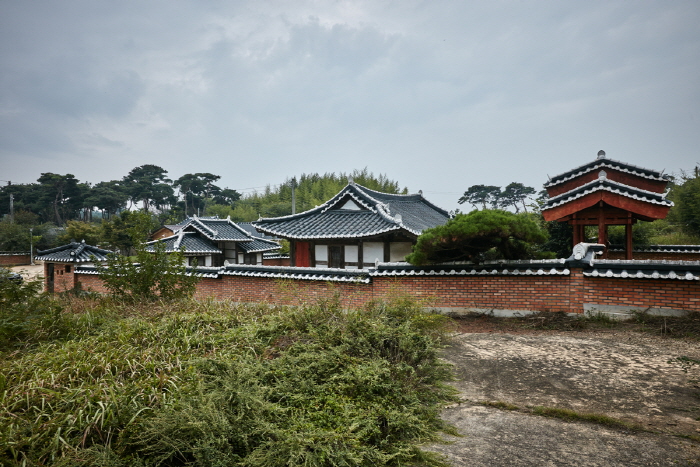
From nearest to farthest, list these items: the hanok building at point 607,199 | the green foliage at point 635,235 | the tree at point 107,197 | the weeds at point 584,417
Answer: the weeds at point 584,417 < the hanok building at point 607,199 < the green foliage at point 635,235 < the tree at point 107,197

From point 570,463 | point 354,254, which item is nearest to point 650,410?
point 570,463

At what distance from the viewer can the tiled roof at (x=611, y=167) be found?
11086 millimetres

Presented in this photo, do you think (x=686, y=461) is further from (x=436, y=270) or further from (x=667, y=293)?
(x=436, y=270)

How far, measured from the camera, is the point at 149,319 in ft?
18.5

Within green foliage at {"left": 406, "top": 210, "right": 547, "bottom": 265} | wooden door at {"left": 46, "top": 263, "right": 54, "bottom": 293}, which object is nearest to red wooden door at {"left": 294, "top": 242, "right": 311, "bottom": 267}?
A: green foliage at {"left": 406, "top": 210, "right": 547, "bottom": 265}

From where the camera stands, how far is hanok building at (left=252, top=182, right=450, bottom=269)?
13.0 metres

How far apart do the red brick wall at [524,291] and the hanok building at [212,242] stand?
43.3 feet

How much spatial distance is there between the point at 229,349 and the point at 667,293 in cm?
720

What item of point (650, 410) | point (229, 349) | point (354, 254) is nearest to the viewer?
point (650, 410)

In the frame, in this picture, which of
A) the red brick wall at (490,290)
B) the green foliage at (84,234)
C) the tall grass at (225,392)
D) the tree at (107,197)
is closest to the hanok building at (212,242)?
the green foliage at (84,234)

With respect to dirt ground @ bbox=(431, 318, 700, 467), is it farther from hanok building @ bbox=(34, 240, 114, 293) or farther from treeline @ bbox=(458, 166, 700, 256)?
hanok building @ bbox=(34, 240, 114, 293)

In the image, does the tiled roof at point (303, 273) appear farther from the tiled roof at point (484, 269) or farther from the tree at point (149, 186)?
the tree at point (149, 186)

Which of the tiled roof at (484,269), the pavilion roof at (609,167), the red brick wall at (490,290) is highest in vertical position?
the pavilion roof at (609,167)

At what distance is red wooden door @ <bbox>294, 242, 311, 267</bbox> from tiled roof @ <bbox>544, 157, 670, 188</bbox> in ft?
27.3
